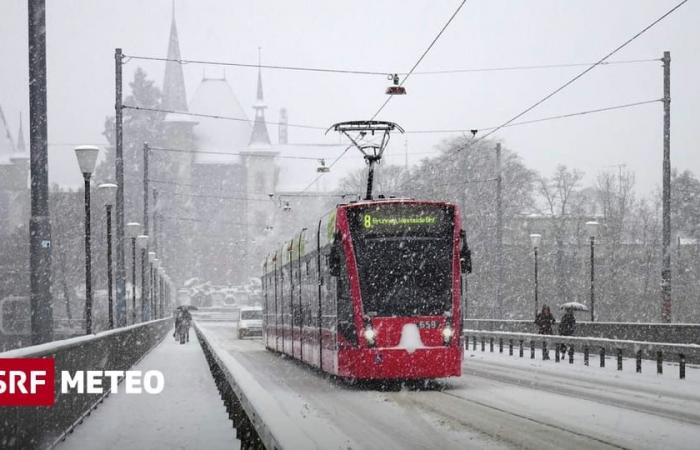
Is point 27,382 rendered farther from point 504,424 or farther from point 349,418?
point 504,424

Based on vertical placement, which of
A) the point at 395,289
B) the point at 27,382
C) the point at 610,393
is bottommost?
the point at 610,393

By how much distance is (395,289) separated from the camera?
1808 centimetres

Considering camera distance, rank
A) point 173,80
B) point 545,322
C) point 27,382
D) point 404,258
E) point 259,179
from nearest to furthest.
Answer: point 27,382 < point 404,258 < point 545,322 < point 173,80 < point 259,179

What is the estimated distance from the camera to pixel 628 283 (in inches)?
2628

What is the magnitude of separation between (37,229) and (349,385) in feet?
22.7

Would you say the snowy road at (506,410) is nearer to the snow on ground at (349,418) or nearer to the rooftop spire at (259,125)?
the snow on ground at (349,418)

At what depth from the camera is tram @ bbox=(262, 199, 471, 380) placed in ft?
57.9

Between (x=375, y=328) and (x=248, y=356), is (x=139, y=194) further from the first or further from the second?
(x=375, y=328)

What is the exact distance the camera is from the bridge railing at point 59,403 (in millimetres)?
8605

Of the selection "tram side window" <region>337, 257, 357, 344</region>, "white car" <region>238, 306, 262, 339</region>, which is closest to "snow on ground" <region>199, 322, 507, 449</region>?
"tram side window" <region>337, 257, 357, 344</region>

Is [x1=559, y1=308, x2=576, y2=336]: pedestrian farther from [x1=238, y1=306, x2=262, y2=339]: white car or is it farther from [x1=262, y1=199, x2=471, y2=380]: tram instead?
[x1=238, y1=306, x2=262, y2=339]: white car

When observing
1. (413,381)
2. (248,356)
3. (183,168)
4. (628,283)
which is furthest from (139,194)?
(413,381)

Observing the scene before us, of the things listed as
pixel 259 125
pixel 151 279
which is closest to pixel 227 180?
pixel 259 125

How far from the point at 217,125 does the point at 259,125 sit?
340 inches
